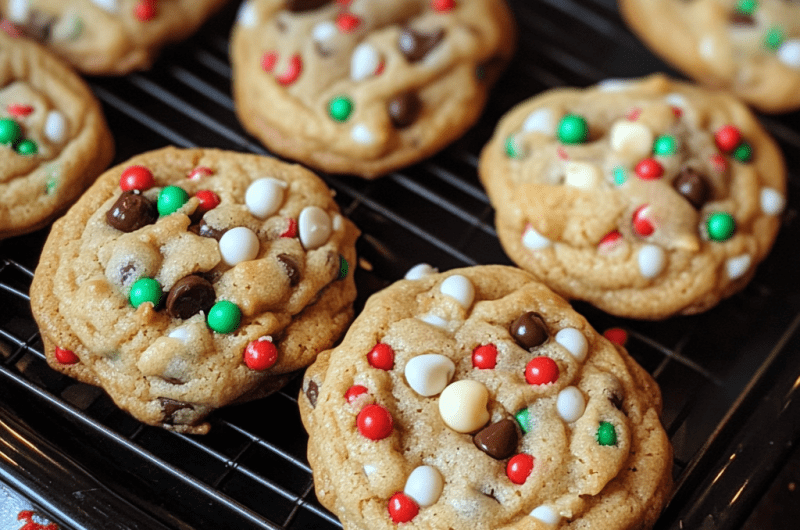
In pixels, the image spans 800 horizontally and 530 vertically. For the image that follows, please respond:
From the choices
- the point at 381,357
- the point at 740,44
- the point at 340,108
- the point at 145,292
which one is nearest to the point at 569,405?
the point at 381,357

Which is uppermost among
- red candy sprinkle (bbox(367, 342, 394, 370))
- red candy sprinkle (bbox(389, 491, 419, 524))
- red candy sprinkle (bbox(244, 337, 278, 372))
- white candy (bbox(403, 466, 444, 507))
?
red candy sprinkle (bbox(367, 342, 394, 370))

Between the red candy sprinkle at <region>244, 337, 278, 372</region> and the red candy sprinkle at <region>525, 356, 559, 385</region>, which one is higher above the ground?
the red candy sprinkle at <region>525, 356, 559, 385</region>

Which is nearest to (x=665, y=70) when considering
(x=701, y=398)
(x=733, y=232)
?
(x=733, y=232)

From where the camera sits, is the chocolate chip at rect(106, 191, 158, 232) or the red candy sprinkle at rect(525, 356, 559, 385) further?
the chocolate chip at rect(106, 191, 158, 232)

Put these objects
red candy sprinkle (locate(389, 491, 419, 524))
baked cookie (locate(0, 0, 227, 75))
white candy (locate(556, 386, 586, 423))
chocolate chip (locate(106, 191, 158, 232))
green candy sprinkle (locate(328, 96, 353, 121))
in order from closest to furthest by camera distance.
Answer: red candy sprinkle (locate(389, 491, 419, 524)), white candy (locate(556, 386, 586, 423)), chocolate chip (locate(106, 191, 158, 232)), green candy sprinkle (locate(328, 96, 353, 121)), baked cookie (locate(0, 0, 227, 75))

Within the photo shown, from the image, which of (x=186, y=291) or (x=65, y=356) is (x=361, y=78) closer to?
(x=186, y=291)

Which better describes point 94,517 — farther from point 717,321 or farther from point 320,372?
point 717,321

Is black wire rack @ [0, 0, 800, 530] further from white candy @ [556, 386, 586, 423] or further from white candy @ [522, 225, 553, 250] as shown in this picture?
white candy @ [556, 386, 586, 423]

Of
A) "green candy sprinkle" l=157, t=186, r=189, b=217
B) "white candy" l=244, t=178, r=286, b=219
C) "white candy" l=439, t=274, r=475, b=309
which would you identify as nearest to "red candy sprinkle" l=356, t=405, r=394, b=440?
"white candy" l=439, t=274, r=475, b=309
